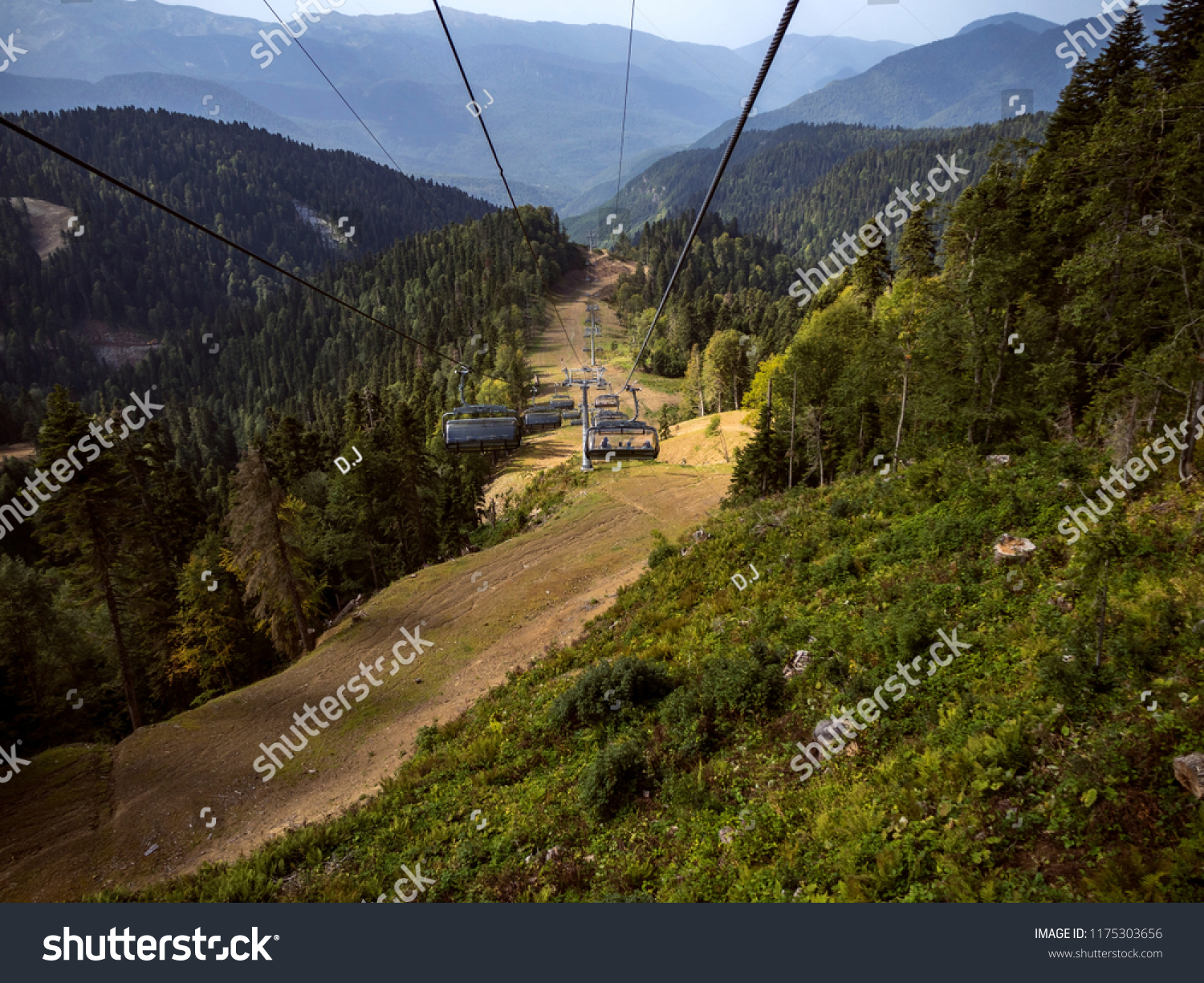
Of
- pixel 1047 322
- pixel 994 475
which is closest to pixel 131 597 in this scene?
pixel 994 475

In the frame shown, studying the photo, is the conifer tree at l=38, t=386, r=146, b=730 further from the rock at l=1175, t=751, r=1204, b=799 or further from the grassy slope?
the rock at l=1175, t=751, r=1204, b=799

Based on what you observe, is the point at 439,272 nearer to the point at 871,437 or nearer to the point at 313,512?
the point at 313,512

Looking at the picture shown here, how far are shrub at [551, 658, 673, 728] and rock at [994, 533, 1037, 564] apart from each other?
325 inches

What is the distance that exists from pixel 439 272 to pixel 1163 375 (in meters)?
170

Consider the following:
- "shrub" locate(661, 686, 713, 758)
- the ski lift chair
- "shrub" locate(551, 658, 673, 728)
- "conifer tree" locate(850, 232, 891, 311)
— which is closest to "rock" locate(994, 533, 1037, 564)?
"shrub" locate(661, 686, 713, 758)

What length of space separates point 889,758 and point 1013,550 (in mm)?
6495

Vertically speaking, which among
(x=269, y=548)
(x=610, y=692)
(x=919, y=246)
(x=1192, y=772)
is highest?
(x=919, y=246)

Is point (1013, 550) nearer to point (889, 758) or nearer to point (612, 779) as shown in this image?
point (889, 758)

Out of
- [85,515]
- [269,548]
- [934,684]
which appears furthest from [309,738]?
[934,684]

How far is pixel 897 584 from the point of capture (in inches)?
533

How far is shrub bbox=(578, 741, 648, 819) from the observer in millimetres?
11000

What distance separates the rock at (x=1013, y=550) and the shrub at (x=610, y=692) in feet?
27.1

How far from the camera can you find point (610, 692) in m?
14.1

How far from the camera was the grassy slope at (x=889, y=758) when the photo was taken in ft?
22.8
